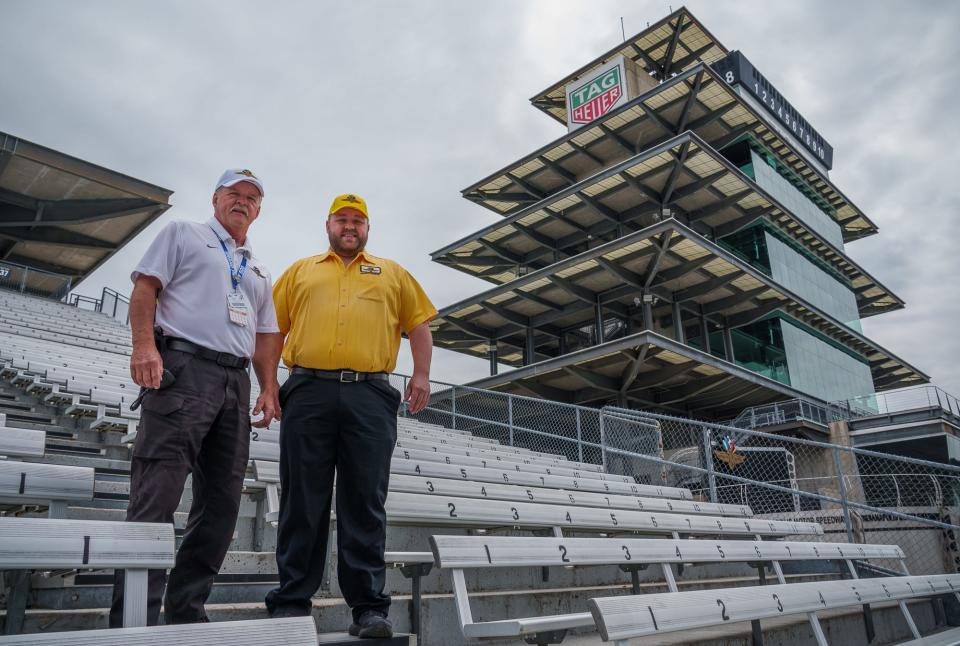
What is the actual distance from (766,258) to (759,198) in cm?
274

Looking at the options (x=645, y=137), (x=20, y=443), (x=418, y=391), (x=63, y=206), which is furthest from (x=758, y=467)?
(x=63, y=206)

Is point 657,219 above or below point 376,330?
above

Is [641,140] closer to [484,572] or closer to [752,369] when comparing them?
[752,369]

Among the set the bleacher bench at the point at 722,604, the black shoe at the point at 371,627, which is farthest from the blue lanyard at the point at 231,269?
the bleacher bench at the point at 722,604

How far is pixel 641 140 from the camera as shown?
2903cm

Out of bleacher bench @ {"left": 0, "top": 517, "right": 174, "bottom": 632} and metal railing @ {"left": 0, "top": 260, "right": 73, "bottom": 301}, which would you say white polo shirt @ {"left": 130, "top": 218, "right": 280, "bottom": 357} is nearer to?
bleacher bench @ {"left": 0, "top": 517, "right": 174, "bottom": 632}

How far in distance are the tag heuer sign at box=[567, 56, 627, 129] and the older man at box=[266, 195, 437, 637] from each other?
2902 cm

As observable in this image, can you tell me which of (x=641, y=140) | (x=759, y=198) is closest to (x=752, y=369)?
(x=759, y=198)

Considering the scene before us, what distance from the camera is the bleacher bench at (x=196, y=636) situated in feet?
4.59

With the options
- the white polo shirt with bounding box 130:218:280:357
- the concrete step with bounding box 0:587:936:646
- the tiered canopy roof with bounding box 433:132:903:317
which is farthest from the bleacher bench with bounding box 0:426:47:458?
the tiered canopy roof with bounding box 433:132:903:317

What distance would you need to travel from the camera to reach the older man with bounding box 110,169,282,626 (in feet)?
7.61

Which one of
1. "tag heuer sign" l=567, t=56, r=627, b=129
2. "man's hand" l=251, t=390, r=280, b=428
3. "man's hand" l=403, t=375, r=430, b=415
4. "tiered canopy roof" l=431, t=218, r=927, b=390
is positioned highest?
"tag heuer sign" l=567, t=56, r=627, b=129

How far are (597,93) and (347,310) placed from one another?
3119 centimetres

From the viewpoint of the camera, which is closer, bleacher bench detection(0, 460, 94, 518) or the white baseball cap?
bleacher bench detection(0, 460, 94, 518)
